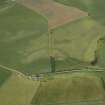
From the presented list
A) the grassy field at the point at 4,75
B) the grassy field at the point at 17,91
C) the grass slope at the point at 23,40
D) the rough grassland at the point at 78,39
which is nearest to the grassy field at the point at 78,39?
the rough grassland at the point at 78,39

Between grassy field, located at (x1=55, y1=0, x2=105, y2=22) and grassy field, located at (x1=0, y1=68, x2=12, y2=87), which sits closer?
grassy field, located at (x1=0, y1=68, x2=12, y2=87)

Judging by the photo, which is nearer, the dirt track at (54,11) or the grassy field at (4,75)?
the grassy field at (4,75)

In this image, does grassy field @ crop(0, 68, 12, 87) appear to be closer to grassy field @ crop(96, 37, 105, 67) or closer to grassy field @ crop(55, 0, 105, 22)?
grassy field @ crop(96, 37, 105, 67)

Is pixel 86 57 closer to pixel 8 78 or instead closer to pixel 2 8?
pixel 8 78

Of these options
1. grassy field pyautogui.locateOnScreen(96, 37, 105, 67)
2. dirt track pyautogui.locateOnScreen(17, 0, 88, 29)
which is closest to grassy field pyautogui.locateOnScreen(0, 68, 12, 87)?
dirt track pyautogui.locateOnScreen(17, 0, 88, 29)

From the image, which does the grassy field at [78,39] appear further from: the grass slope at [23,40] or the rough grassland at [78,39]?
the grass slope at [23,40]

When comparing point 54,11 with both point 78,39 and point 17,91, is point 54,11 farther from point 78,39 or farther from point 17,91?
point 17,91
